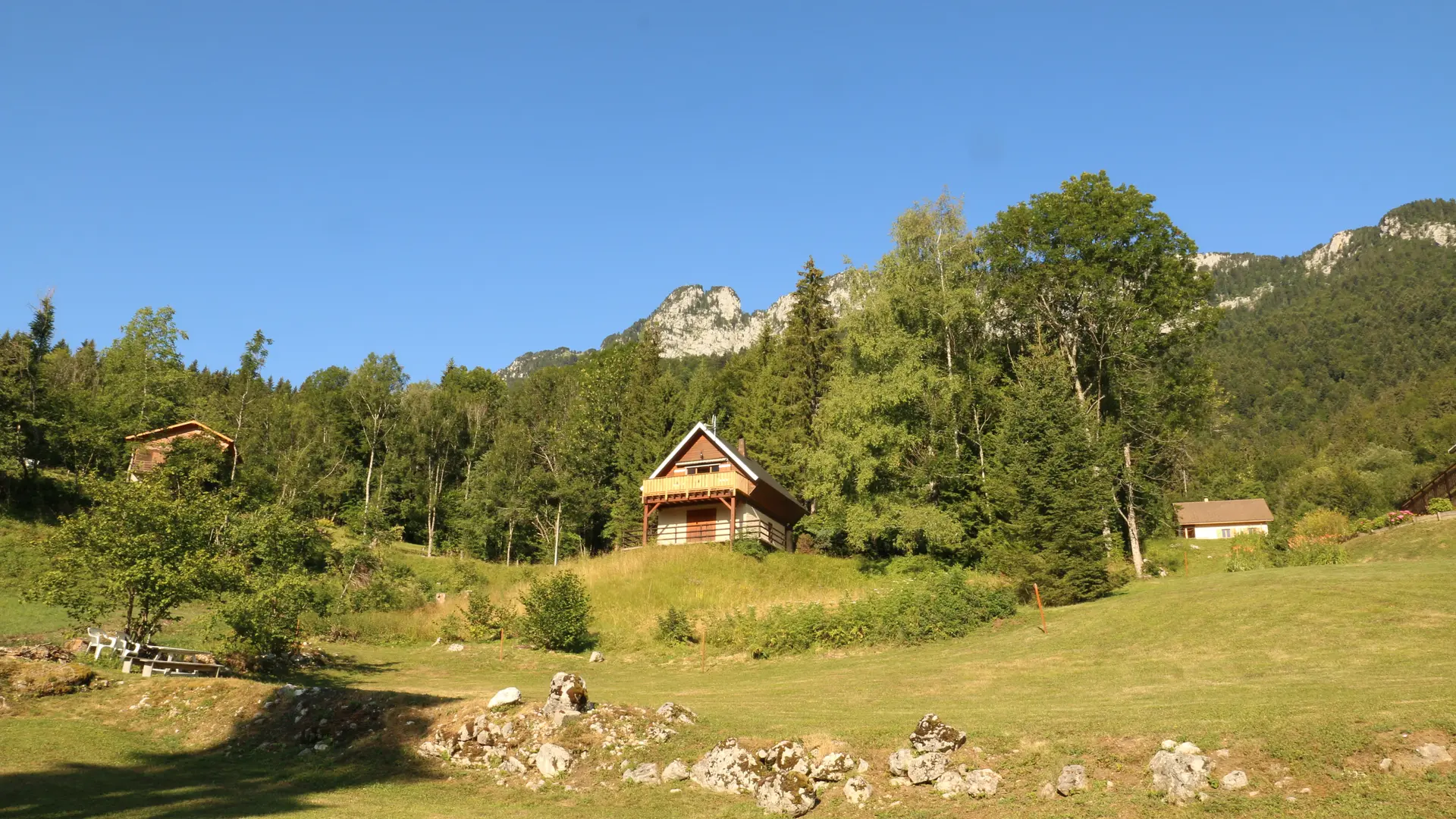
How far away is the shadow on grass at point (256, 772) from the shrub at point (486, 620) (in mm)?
13318

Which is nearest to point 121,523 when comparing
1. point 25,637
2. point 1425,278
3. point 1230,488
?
point 25,637

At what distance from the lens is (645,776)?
1399cm

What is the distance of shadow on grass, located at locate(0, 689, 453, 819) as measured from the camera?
470 inches

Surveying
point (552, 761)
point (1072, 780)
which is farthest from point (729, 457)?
point (1072, 780)

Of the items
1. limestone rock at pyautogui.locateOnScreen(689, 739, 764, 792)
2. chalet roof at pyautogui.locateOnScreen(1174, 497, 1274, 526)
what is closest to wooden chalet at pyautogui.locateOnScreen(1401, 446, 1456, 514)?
chalet roof at pyautogui.locateOnScreen(1174, 497, 1274, 526)

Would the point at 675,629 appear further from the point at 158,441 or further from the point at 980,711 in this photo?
the point at 158,441

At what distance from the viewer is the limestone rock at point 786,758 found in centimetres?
1316

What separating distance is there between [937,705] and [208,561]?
690 inches

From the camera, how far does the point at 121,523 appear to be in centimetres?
2105

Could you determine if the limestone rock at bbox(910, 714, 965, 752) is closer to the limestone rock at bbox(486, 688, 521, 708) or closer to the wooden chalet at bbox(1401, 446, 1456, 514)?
the limestone rock at bbox(486, 688, 521, 708)

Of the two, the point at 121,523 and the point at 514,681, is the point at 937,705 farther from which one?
the point at 121,523

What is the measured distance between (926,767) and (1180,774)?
10.8ft

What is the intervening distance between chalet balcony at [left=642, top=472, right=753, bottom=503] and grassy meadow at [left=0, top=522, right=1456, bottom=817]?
15.2m

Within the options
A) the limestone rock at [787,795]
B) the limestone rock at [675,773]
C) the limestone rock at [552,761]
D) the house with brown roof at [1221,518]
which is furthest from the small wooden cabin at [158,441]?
the house with brown roof at [1221,518]
